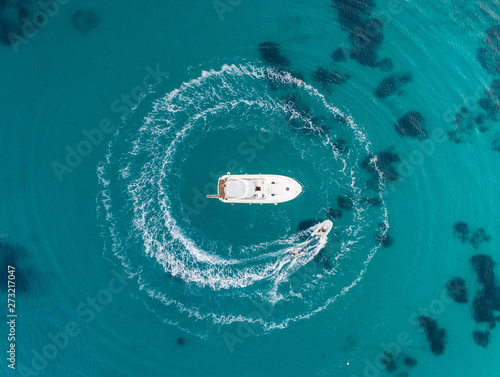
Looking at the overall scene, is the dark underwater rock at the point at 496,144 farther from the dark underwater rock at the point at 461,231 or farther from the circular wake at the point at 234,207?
the circular wake at the point at 234,207

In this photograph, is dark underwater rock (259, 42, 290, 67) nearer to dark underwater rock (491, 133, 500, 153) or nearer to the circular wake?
the circular wake

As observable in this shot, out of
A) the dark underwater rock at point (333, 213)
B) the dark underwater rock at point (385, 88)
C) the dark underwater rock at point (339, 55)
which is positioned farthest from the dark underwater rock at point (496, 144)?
the dark underwater rock at point (339, 55)

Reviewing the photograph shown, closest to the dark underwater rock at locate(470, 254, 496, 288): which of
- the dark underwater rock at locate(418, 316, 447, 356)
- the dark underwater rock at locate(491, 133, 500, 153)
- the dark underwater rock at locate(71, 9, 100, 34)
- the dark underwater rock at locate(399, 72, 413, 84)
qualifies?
the dark underwater rock at locate(418, 316, 447, 356)

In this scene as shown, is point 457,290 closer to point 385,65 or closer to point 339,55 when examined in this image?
point 385,65

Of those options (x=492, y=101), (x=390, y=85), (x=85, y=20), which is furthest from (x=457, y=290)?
(x=85, y=20)

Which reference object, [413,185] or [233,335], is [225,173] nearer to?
[233,335]

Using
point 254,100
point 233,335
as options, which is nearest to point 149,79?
point 254,100
